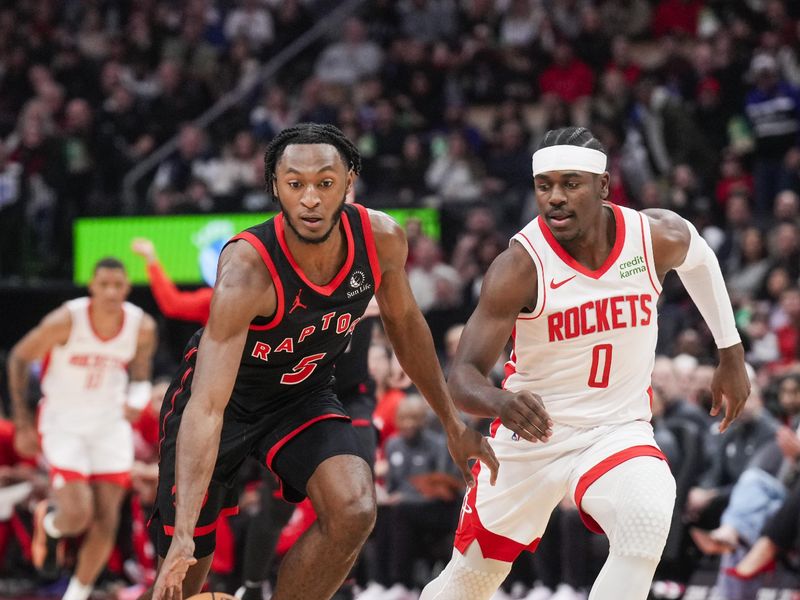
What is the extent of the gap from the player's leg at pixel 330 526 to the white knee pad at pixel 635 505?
2.75ft

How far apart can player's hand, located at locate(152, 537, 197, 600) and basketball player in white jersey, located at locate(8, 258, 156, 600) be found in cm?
469

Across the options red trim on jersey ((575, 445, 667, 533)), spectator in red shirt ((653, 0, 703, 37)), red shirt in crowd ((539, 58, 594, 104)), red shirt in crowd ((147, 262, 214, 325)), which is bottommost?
red trim on jersey ((575, 445, 667, 533))

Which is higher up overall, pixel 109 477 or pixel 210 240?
pixel 210 240

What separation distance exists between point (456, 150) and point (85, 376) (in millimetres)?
5936

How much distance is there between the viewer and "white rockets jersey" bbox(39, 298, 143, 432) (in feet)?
30.3

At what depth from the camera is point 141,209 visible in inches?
569

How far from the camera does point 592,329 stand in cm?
526

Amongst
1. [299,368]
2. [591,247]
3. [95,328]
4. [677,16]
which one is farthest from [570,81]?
[299,368]

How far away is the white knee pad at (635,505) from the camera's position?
485 cm

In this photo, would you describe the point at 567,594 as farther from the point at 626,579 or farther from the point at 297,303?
the point at 297,303

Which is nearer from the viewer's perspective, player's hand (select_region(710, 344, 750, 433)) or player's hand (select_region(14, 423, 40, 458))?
player's hand (select_region(710, 344, 750, 433))

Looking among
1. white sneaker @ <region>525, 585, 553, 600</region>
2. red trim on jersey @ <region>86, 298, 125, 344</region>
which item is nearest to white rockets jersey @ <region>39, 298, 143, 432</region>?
red trim on jersey @ <region>86, 298, 125, 344</region>

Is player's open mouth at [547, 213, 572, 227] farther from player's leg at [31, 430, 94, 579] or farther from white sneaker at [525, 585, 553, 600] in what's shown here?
player's leg at [31, 430, 94, 579]

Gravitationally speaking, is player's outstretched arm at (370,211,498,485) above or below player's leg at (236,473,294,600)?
above
